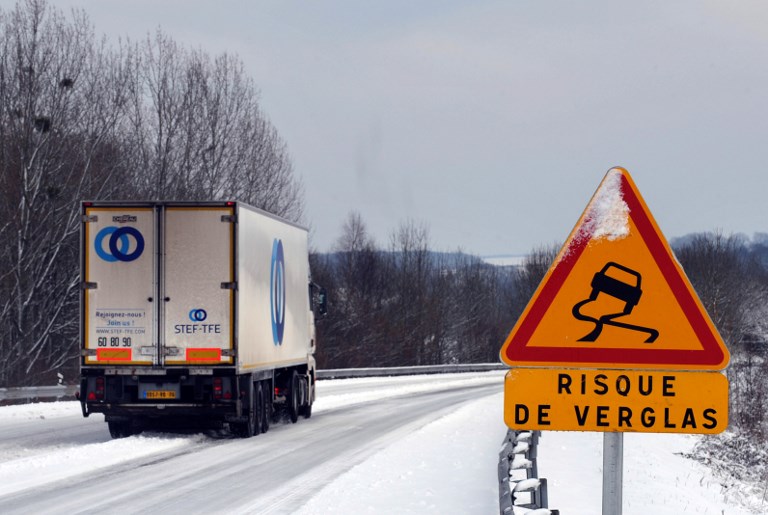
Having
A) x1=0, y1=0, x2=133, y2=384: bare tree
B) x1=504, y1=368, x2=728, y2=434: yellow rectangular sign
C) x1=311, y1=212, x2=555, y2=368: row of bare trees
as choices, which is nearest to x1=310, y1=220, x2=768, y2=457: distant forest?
x1=311, y1=212, x2=555, y2=368: row of bare trees

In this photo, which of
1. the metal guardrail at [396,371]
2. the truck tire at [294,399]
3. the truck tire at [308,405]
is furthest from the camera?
the metal guardrail at [396,371]

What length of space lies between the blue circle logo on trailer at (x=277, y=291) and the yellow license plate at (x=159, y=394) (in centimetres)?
279

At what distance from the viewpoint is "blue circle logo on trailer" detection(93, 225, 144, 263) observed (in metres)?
17.7

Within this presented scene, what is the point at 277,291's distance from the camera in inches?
810

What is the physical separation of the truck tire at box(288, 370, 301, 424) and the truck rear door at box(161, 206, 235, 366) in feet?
14.8

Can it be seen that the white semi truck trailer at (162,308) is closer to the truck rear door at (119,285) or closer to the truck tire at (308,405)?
the truck rear door at (119,285)

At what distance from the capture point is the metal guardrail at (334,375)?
25.1 metres

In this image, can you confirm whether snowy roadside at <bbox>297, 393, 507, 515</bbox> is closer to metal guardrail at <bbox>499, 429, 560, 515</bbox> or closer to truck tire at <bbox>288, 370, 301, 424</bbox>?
metal guardrail at <bbox>499, 429, 560, 515</bbox>

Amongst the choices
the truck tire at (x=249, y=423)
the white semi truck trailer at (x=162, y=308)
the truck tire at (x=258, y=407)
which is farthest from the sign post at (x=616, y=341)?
the truck tire at (x=258, y=407)

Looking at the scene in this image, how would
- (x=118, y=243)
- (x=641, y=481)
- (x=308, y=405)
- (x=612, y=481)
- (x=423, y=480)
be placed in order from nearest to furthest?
1. (x=612, y=481)
2. (x=423, y=480)
3. (x=641, y=481)
4. (x=118, y=243)
5. (x=308, y=405)

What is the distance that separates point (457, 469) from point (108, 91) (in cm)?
3089

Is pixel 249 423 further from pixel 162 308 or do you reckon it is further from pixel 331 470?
pixel 331 470

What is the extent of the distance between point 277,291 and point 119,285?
365 cm

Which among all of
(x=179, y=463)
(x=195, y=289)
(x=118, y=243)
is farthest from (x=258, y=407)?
(x=179, y=463)
